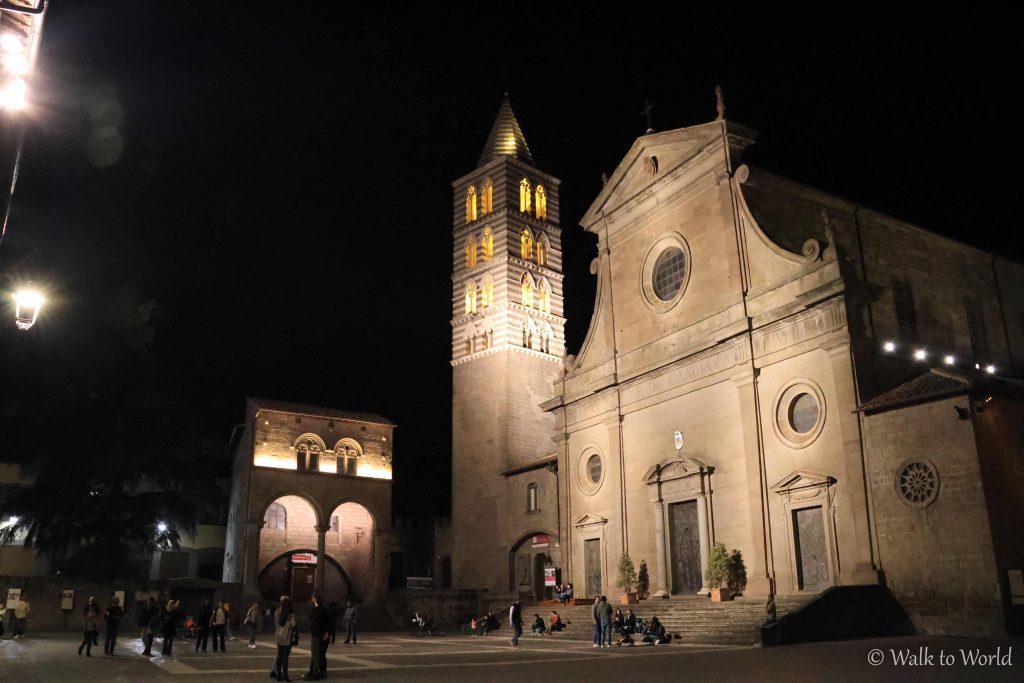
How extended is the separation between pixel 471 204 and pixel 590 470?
18.8 metres

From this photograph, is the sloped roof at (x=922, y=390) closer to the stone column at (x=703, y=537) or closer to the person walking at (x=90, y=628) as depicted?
the stone column at (x=703, y=537)

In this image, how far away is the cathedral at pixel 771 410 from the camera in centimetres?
1742

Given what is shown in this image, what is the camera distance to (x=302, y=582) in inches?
1608

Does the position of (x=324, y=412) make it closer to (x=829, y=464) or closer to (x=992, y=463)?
(x=829, y=464)

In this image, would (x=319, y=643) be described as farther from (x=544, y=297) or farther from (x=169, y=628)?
(x=544, y=297)

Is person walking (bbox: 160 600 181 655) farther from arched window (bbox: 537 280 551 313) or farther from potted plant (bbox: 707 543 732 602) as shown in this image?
arched window (bbox: 537 280 551 313)

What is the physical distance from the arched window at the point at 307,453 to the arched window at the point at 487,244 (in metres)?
12.6

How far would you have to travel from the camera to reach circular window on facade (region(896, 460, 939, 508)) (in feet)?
57.6

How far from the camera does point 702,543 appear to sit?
2292 centimetres

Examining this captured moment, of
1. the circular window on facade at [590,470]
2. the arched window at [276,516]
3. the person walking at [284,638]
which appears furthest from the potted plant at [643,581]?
the arched window at [276,516]

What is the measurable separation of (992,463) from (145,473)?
3176 centimetres

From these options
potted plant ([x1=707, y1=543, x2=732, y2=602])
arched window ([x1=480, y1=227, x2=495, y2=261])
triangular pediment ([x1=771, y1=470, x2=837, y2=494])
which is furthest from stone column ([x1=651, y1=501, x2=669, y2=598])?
arched window ([x1=480, y1=227, x2=495, y2=261])

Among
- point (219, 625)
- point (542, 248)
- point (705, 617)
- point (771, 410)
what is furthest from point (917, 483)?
point (542, 248)

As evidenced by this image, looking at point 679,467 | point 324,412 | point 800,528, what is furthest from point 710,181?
point 324,412
